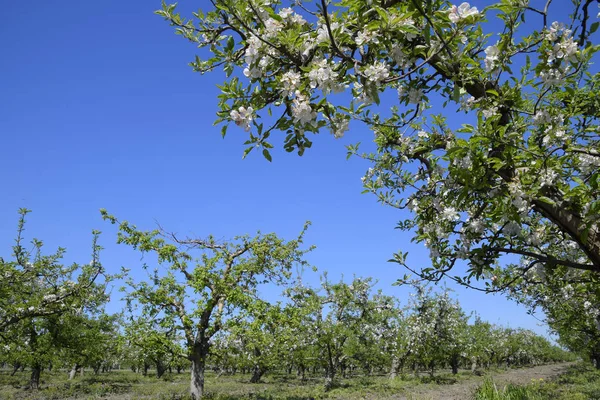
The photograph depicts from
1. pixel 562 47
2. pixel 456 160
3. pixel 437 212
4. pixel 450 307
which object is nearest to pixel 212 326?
pixel 437 212

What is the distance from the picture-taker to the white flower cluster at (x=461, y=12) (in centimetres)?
249

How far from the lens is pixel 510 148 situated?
300cm

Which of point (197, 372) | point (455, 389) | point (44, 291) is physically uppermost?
point (44, 291)

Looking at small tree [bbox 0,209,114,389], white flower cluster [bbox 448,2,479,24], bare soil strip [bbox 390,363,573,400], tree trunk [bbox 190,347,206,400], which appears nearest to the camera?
white flower cluster [bbox 448,2,479,24]

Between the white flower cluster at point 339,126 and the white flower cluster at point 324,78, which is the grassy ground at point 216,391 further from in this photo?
the white flower cluster at point 324,78

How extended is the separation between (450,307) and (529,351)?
162 feet

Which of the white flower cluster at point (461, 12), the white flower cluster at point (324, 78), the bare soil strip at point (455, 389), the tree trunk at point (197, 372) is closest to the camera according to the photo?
the white flower cluster at point (324, 78)

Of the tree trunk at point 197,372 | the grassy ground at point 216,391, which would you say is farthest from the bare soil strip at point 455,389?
the tree trunk at point 197,372

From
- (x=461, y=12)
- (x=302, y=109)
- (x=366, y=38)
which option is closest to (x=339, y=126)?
(x=302, y=109)

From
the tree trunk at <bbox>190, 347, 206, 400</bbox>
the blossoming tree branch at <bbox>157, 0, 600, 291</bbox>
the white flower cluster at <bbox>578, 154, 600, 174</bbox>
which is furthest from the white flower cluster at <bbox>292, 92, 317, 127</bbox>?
the tree trunk at <bbox>190, 347, 206, 400</bbox>

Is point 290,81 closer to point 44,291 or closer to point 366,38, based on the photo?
point 366,38

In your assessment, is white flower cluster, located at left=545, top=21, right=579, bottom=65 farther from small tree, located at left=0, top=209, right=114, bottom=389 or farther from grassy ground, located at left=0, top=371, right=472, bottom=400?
grassy ground, located at left=0, top=371, right=472, bottom=400

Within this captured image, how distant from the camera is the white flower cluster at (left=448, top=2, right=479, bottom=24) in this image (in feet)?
8.16

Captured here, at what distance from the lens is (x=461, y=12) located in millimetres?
2545
